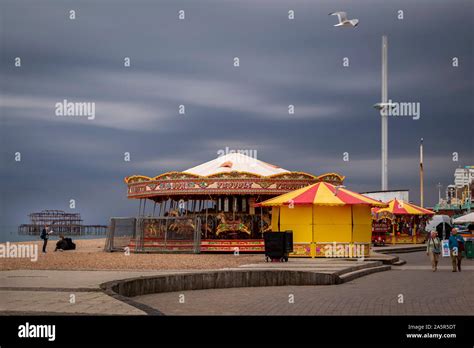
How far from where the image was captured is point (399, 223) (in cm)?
5306

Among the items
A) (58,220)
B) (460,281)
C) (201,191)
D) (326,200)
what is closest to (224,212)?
(201,191)

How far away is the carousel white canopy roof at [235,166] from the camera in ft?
117

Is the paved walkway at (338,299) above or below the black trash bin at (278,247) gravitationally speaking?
below

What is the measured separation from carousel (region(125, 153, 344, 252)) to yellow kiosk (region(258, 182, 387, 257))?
335 cm

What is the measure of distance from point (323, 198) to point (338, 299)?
13839 mm

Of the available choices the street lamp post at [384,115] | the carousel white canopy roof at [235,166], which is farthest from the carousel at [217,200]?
the street lamp post at [384,115]

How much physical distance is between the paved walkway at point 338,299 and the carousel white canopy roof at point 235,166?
677 inches

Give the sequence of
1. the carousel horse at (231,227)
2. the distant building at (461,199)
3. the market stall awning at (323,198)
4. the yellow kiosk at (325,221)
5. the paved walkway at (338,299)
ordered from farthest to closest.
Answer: the distant building at (461,199) < the carousel horse at (231,227) < the yellow kiosk at (325,221) < the market stall awning at (323,198) < the paved walkway at (338,299)

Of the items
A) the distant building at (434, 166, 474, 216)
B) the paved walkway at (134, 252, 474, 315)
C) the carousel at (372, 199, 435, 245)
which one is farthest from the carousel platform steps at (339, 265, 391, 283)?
the distant building at (434, 166, 474, 216)

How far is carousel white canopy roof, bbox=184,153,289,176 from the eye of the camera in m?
35.8

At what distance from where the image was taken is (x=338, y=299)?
14242 millimetres

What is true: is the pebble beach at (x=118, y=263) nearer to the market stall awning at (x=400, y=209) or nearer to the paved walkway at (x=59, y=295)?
the paved walkway at (x=59, y=295)
